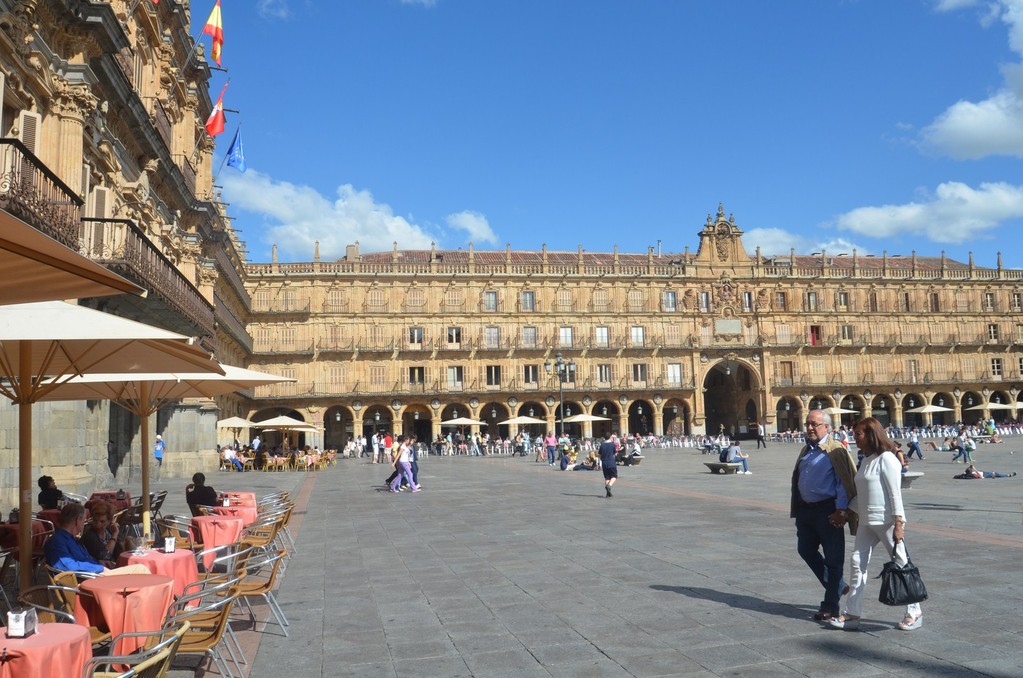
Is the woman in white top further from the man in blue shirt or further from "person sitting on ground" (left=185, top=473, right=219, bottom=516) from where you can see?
"person sitting on ground" (left=185, top=473, right=219, bottom=516)

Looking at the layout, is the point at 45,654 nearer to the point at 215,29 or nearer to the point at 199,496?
the point at 199,496

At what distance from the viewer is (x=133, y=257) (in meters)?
15.8

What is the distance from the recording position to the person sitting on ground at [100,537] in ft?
23.0

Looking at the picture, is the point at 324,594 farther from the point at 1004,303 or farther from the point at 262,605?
the point at 1004,303

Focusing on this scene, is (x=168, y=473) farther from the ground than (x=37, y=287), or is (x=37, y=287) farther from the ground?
(x=37, y=287)

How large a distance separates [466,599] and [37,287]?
13.4 ft

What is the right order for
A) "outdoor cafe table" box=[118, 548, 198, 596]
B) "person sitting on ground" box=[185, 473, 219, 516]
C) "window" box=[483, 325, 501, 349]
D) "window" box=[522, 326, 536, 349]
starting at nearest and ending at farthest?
"outdoor cafe table" box=[118, 548, 198, 596] < "person sitting on ground" box=[185, 473, 219, 516] < "window" box=[483, 325, 501, 349] < "window" box=[522, 326, 536, 349]

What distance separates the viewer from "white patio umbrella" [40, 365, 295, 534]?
8.77 metres

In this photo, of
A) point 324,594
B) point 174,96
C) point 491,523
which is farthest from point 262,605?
point 174,96

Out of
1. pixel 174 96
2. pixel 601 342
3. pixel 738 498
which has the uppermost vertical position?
pixel 174 96

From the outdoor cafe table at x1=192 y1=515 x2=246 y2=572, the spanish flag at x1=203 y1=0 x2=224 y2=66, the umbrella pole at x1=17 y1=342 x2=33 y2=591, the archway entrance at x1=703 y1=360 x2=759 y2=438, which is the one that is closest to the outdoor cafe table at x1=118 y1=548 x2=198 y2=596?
the umbrella pole at x1=17 y1=342 x2=33 y2=591

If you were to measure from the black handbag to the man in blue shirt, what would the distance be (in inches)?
18.0

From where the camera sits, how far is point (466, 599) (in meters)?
7.05

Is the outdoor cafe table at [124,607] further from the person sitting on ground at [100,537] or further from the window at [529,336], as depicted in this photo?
the window at [529,336]
